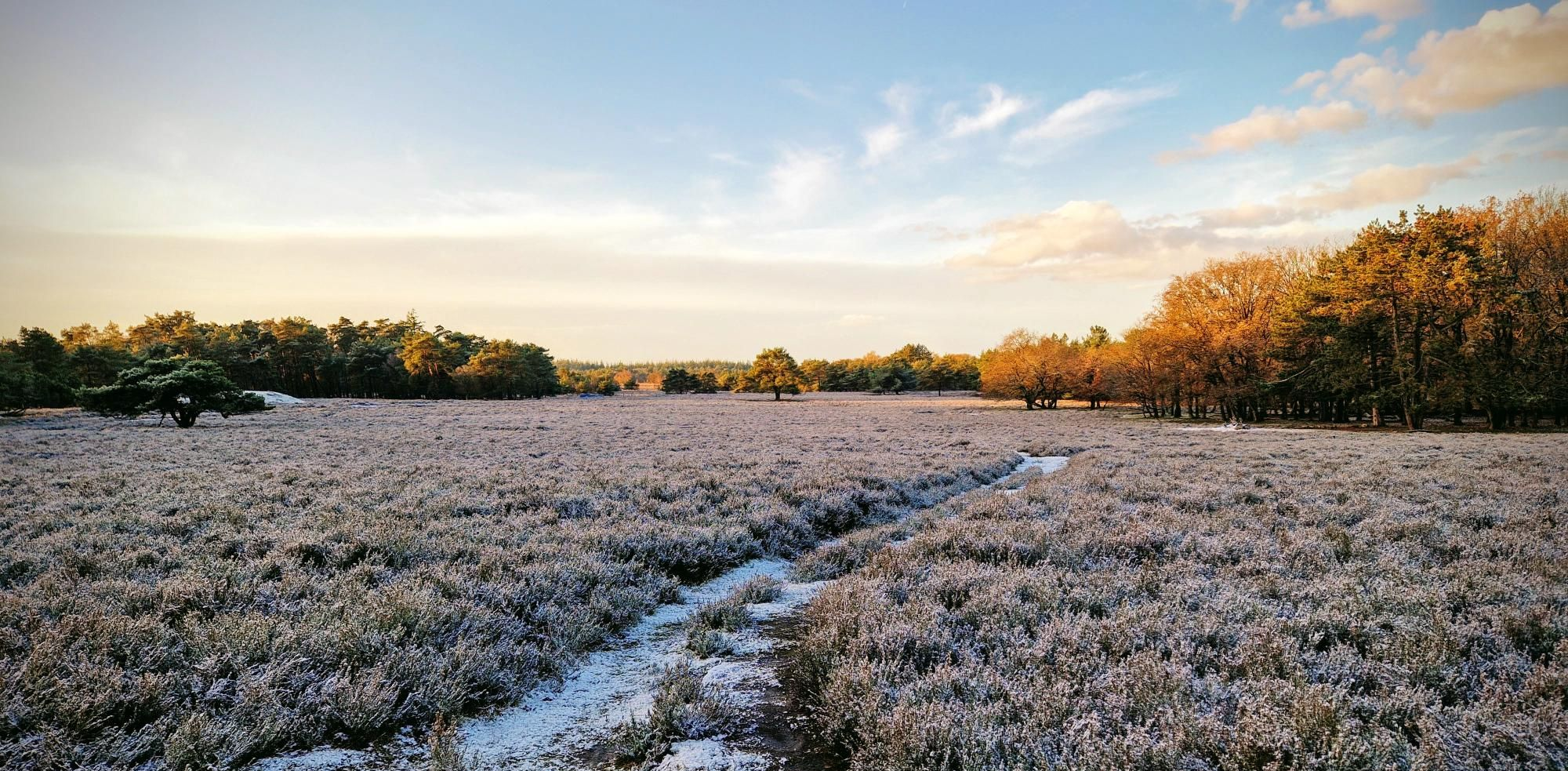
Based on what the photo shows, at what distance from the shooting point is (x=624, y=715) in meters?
4.25

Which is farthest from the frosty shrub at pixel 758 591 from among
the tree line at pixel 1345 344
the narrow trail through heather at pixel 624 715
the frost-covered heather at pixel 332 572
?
the tree line at pixel 1345 344

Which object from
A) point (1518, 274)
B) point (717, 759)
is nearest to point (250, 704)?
point (717, 759)

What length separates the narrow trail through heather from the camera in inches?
143

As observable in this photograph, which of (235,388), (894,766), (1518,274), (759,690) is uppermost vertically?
(1518,274)

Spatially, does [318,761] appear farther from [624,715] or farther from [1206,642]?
[1206,642]

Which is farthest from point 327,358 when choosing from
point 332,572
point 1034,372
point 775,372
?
point 332,572

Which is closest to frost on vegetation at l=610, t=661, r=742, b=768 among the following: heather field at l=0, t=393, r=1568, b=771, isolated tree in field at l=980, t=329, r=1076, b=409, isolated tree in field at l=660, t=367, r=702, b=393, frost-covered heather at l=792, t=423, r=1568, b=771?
heather field at l=0, t=393, r=1568, b=771

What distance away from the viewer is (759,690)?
15.0ft

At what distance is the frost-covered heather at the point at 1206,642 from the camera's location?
128 inches

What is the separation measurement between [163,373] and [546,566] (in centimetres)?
3326

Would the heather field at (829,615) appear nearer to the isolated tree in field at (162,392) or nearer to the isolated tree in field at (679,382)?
the isolated tree in field at (162,392)

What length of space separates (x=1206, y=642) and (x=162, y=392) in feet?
120

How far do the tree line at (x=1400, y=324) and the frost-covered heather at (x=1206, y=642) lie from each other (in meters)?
29.5

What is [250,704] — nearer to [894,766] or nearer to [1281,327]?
[894,766]
